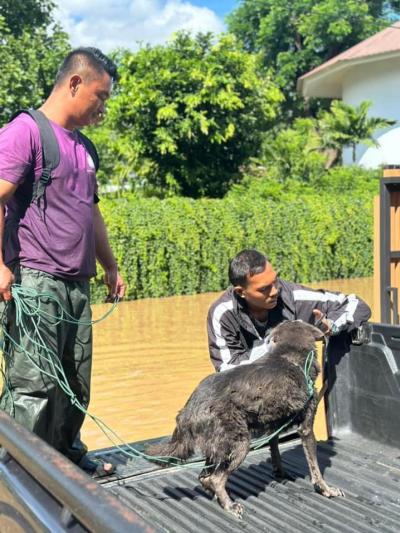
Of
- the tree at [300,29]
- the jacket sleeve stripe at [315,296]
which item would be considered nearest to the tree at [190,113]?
the jacket sleeve stripe at [315,296]

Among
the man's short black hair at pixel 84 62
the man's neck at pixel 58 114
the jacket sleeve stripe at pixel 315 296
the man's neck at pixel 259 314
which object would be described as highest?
the man's short black hair at pixel 84 62

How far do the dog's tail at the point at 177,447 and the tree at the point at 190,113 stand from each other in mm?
15319

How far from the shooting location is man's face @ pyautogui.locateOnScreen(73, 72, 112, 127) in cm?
336

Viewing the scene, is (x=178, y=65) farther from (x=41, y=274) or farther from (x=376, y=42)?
(x=41, y=274)

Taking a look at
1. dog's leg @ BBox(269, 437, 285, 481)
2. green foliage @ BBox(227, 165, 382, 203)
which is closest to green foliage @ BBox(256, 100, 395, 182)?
green foliage @ BBox(227, 165, 382, 203)

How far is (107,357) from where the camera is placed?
912 cm

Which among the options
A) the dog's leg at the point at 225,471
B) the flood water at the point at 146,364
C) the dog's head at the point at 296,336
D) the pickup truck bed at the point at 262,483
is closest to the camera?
the pickup truck bed at the point at 262,483

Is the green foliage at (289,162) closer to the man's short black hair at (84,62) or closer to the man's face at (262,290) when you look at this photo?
the man's face at (262,290)

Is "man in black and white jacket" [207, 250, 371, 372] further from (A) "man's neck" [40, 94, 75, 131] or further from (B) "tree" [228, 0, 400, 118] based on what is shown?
(B) "tree" [228, 0, 400, 118]

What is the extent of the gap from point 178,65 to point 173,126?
1638 mm

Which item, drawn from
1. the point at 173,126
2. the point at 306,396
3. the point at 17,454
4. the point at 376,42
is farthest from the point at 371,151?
the point at 17,454

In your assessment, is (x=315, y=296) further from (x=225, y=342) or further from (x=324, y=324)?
(x=225, y=342)

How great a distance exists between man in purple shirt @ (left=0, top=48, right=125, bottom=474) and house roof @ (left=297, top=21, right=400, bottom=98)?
24695 mm

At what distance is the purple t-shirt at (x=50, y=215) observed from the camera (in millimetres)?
3230
